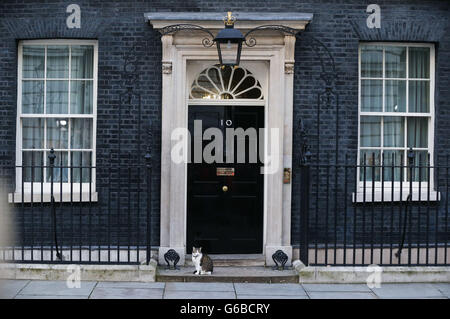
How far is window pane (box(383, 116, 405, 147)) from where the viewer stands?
33.8 feet

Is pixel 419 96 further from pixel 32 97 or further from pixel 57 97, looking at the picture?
pixel 32 97

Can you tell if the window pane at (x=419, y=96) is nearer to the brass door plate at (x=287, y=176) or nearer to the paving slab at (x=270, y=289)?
the brass door plate at (x=287, y=176)

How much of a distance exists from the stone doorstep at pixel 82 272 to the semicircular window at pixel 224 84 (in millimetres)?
2968

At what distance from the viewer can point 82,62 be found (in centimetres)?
1012

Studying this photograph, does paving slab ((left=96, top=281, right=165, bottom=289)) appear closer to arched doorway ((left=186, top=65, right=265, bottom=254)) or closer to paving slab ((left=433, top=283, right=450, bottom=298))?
arched doorway ((left=186, top=65, right=265, bottom=254))

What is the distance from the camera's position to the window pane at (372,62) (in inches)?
404

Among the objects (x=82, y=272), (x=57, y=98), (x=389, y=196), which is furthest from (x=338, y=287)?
(x=57, y=98)

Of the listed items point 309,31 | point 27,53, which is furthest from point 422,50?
point 27,53

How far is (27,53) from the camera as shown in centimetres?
1009

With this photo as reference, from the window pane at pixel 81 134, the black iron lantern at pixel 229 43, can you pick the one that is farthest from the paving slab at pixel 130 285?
the black iron lantern at pixel 229 43

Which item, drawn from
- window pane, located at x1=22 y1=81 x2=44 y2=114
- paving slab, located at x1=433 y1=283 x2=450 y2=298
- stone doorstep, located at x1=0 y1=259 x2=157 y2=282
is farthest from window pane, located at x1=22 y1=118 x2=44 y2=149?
paving slab, located at x1=433 y1=283 x2=450 y2=298

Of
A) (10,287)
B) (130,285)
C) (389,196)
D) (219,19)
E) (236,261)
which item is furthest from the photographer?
(389,196)

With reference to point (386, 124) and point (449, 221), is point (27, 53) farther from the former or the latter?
point (449, 221)

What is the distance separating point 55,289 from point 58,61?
12.1 feet
